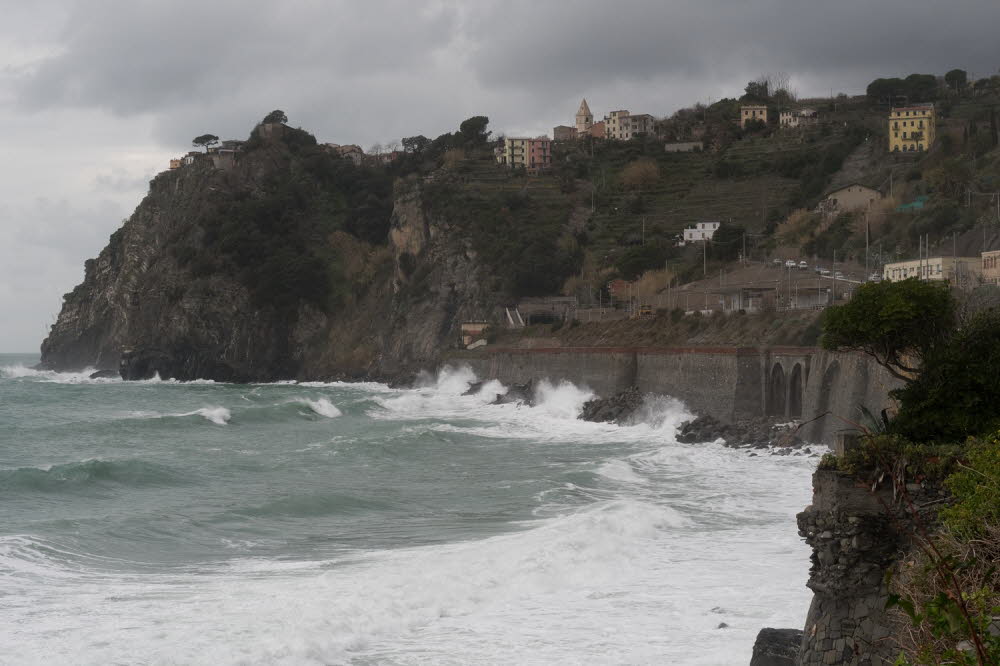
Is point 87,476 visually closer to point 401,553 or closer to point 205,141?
point 401,553

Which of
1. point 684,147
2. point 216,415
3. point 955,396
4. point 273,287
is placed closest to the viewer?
point 955,396

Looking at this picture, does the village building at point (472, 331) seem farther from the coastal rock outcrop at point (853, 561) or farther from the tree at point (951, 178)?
the coastal rock outcrop at point (853, 561)

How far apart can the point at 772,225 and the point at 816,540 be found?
7095cm

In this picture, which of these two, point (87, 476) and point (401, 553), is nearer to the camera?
point (401, 553)

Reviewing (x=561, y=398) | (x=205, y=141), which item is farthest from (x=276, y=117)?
(x=561, y=398)

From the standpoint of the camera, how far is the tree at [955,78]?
105831 mm

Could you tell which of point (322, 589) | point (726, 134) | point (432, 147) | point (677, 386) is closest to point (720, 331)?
point (677, 386)

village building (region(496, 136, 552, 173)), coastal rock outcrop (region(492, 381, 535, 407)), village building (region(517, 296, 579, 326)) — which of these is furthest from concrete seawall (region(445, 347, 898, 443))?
village building (region(496, 136, 552, 173))

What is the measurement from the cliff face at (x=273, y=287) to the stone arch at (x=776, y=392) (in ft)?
150

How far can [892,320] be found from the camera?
16969mm

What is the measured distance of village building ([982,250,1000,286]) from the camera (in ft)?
128

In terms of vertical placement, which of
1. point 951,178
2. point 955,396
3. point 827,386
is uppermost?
point 951,178

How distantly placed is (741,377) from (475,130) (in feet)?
273

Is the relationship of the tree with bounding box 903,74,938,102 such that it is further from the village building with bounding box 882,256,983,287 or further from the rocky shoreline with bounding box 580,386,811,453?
the rocky shoreline with bounding box 580,386,811,453
